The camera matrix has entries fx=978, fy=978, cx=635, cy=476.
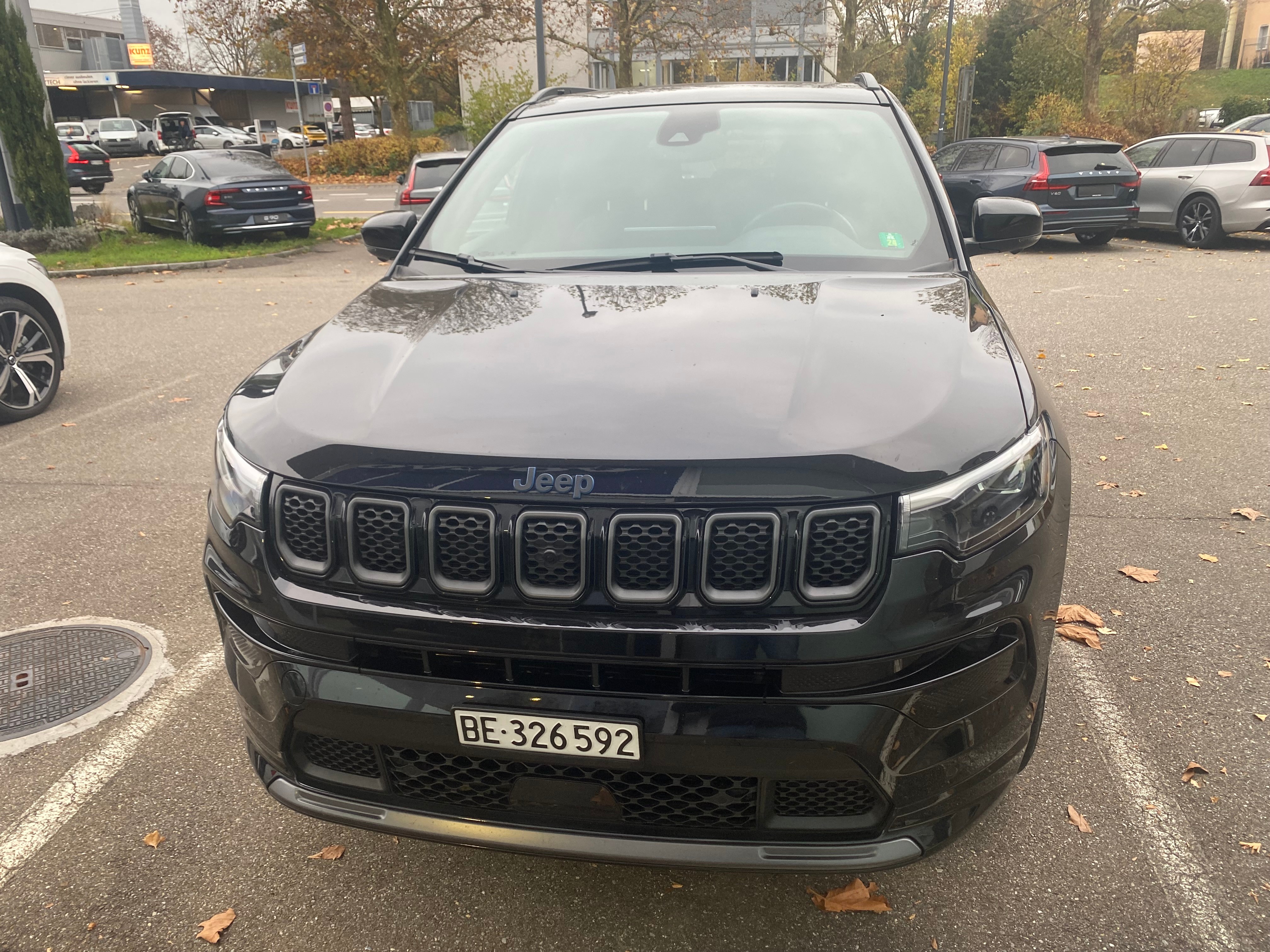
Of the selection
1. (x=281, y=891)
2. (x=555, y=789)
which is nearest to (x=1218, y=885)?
(x=555, y=789)

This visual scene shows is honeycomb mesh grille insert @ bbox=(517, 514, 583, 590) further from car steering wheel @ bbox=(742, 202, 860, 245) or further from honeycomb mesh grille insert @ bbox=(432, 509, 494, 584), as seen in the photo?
car steering wheel @ bbox=(742, 202, 860, 245)

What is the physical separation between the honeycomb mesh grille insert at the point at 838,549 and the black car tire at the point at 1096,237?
14.7m

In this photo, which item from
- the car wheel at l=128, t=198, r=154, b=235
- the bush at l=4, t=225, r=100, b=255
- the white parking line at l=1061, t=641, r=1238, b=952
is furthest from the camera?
the car wheel at l=128, t=198, r=154, b=235

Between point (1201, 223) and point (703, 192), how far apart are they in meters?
14.2

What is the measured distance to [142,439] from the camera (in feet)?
20.4

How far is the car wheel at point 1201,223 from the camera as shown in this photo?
46.7ft

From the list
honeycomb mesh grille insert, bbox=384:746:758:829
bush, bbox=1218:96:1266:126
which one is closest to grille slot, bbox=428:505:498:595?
honeycomb mesh grille insert, bbox=384:746:758:829

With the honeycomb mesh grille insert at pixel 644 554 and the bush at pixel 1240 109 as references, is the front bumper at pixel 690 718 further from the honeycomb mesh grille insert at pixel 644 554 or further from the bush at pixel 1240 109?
the bush at pixel 1240 109

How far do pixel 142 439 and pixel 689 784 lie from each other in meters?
5.48

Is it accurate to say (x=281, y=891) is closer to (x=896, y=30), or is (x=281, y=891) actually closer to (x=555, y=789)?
(x=555, y=789)

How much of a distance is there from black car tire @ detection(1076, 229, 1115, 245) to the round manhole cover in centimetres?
1445

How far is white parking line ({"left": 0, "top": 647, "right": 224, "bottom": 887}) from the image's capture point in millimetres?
2650

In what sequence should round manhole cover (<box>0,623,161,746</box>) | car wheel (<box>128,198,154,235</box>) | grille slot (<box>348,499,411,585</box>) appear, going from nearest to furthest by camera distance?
1. grille slot (<box>348,499,411,585</box>)
2. round manhole cover (<box>0,623,161,746</box>)
3. car wheel (<box>128,198,154,235</box>)

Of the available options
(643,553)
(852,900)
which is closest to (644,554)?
(643,553)
